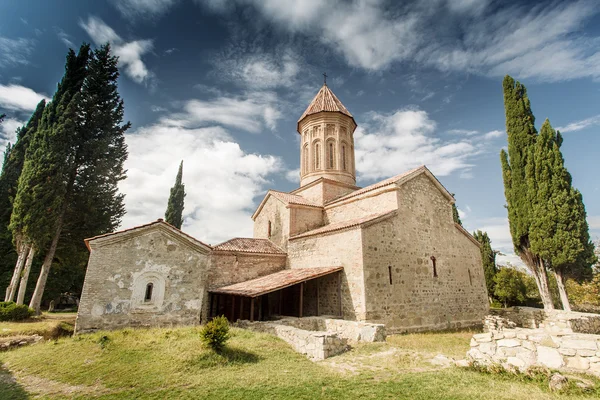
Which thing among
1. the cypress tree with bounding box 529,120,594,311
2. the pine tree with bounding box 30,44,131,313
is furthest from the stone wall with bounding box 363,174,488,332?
the pine tree with bounding box 30,44,131,313

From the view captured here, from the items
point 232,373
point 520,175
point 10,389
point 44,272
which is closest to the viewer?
point 10,389

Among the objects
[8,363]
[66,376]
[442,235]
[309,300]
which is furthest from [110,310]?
[442,235]

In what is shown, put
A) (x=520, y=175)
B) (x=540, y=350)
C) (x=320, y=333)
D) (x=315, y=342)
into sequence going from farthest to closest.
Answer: (x=520, y=175) → (x=320, y=333) → (x=315, y=342) → (x=540, y=350)

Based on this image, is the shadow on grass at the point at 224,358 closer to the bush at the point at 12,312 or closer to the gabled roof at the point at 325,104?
the bush at the point at 12,312

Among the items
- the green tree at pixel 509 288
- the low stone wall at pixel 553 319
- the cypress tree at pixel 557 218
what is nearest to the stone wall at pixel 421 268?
the low stone wall at pixel 553 319

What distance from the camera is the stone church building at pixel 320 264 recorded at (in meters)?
9.45

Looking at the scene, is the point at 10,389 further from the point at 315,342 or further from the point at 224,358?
the point at 315,342

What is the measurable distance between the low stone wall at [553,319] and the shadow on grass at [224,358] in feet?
39.8

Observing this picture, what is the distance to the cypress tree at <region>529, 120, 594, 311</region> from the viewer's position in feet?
47.2

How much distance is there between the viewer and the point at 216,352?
6.11 metres

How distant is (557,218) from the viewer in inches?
580

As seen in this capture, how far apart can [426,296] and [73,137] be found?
53.3 feet

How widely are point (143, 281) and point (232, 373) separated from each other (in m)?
5.75

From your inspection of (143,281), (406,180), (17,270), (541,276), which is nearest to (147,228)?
(143,281)
